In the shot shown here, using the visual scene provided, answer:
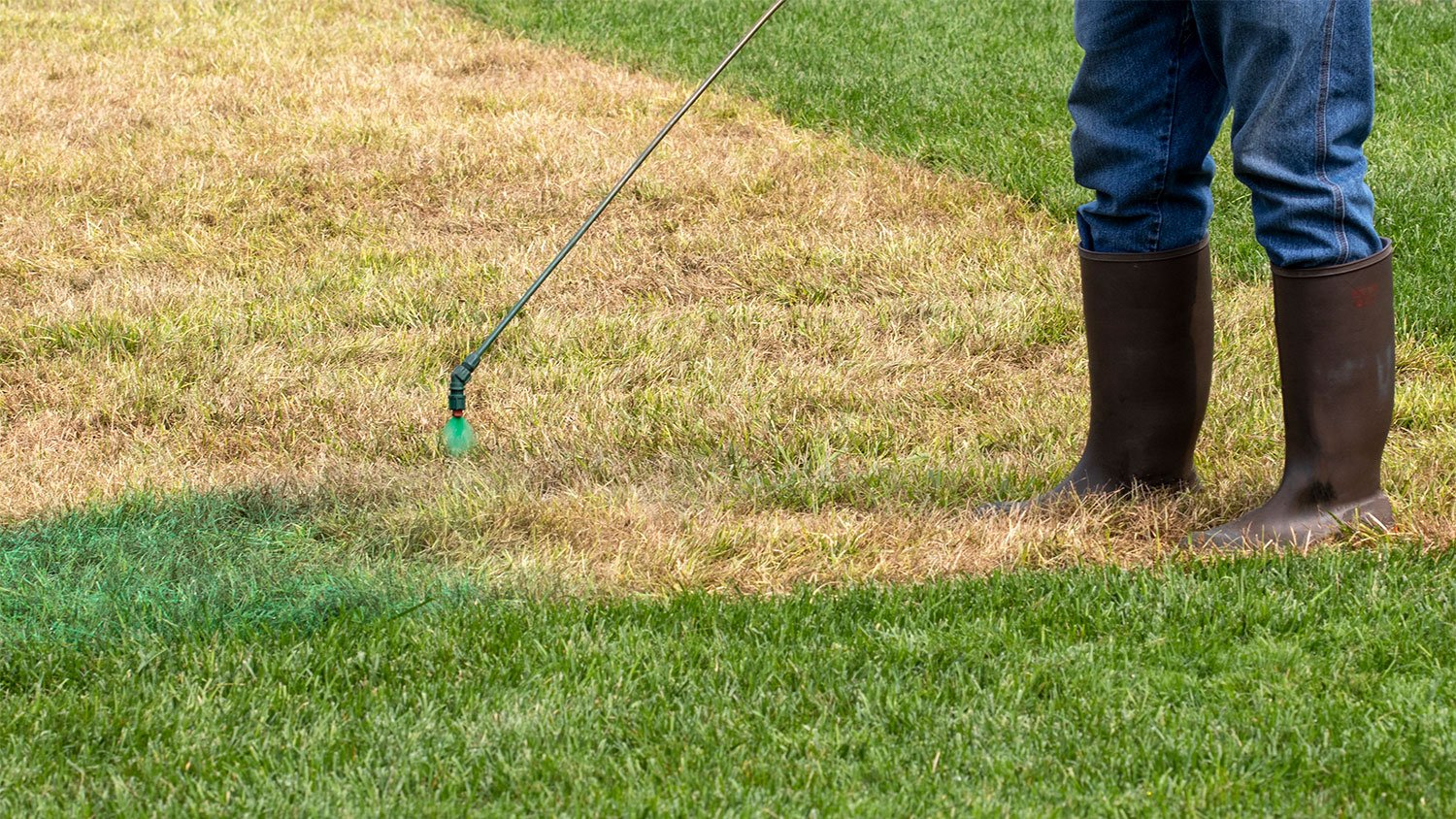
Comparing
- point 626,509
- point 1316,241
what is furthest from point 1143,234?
point 626,509

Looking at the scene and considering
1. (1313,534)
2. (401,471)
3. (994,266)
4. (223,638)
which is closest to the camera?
(223,638)

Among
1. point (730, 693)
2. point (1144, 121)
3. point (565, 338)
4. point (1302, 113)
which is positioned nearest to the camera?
point (730, 693)

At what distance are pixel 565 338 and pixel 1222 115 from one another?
2009 mm

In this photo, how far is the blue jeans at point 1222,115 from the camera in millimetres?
2586

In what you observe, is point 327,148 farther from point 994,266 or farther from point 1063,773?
point 1063,773

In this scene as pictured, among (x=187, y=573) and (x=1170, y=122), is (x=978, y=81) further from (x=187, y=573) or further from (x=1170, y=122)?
(x=187, y=573)

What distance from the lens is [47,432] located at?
3734 mm

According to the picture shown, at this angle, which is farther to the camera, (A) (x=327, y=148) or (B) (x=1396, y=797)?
(A) (x=327, y=148)

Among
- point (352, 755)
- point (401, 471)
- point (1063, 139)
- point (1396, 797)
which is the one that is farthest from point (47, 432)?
point (1063, 139)

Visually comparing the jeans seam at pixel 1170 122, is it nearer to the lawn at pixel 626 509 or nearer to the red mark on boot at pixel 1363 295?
the red mark on boot at pixel 1363 295

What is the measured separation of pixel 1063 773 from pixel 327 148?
4.69 meters

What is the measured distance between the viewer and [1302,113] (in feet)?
8.54

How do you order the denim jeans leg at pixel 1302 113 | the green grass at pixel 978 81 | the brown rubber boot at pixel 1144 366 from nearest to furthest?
the denim jeans leg at pixel 1302 113
the brown rubber boot at pixel 1144 366
the green grass at pixel 978 81

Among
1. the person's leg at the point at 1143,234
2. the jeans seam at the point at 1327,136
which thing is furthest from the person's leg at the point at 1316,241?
the person's leg at the point at 1143,234
